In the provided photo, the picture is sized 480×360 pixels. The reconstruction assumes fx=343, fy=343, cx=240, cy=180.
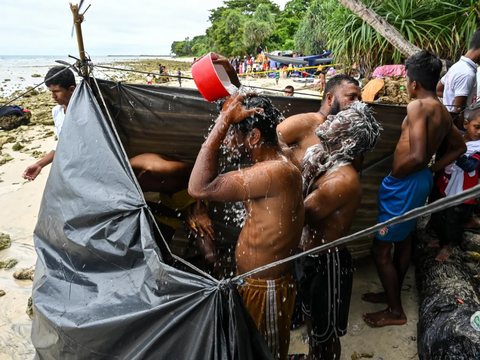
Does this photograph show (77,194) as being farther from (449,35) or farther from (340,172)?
(449,35)

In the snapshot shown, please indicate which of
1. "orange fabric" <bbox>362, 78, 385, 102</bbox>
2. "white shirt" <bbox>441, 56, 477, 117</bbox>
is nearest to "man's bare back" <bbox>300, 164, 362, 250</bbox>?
"white shirt" <bbox>441, 56, 477, 117</bbox>

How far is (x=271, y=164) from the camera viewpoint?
1.62 meters

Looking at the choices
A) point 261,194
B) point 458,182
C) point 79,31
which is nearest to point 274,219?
point 261,194

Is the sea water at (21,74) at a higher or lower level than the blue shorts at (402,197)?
higher

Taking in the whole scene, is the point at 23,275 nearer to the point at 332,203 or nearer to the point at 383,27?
the point at 332,203

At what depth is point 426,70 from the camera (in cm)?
241

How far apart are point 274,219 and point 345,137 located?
70cm

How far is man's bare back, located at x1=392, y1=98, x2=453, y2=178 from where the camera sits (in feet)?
7.62

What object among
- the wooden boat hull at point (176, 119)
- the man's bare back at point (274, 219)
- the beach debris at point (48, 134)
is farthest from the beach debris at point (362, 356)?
the beach debris at point (48, 134)

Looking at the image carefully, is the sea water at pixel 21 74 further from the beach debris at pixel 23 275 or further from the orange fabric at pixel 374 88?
the orange fabric at pixel 374 88

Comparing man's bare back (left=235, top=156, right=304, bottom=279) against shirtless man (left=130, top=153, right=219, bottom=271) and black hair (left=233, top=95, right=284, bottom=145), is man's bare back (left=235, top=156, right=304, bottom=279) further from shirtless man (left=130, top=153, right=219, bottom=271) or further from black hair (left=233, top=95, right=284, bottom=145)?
shirtless man (left=130, top=153, right=219, bottom=271)

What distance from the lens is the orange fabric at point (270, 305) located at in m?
1.75

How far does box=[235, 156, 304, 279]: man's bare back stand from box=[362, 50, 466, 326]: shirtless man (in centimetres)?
110

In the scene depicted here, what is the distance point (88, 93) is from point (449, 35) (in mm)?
6353
